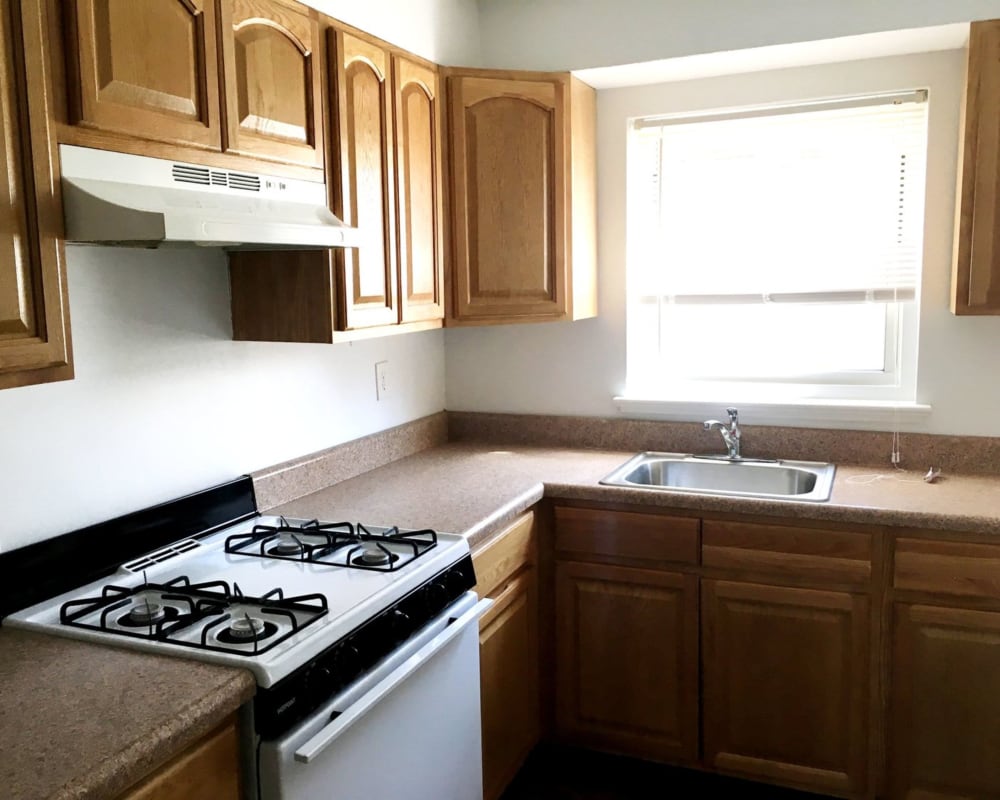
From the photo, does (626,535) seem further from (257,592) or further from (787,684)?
(257,592)

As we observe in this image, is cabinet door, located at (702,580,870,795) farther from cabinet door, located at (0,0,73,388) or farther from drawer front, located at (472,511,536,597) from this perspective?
cabinet door, located at (0,0,73,388)

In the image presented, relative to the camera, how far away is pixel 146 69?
1.60 meters

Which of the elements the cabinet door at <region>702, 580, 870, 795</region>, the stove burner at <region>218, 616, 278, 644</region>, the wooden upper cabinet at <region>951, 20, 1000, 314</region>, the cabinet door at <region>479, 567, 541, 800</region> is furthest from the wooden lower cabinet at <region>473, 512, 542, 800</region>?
the wooden upper cabinet at <region>951, 20, 1000, 314</region>

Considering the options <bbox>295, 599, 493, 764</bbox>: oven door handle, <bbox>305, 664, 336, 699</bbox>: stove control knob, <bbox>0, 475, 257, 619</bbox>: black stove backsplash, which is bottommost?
<bbox>295, 599, 493, 764</bbox>: oven door handle

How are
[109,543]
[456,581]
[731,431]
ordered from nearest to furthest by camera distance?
[109,543]
[456,581]
[731,431]

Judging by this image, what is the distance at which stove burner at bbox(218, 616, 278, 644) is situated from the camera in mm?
1519

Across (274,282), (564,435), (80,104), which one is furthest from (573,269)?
(80,104)

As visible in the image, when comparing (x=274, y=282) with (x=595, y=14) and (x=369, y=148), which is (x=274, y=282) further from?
(x=595, y=14)

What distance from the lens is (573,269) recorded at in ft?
9.37

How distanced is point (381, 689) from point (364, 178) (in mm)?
1251

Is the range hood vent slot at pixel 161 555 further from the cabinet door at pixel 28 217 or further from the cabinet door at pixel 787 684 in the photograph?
the cabinet door at pixel 787 684

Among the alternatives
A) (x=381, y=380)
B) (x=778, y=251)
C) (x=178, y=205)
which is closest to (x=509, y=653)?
(x=381, y=380)

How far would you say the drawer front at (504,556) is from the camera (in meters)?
2.23

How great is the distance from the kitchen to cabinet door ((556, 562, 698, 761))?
0.79 m
